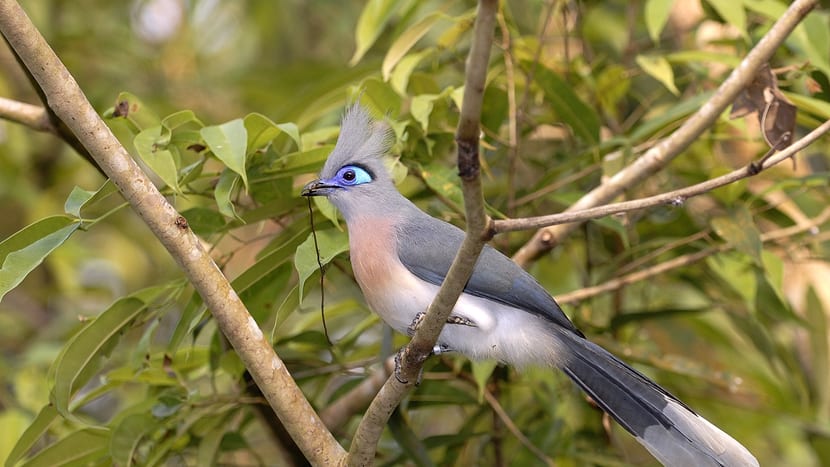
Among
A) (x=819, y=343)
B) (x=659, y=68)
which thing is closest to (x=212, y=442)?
(x=659, y=68)

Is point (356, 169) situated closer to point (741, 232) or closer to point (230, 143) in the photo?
point (230, 143)

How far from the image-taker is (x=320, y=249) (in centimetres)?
233

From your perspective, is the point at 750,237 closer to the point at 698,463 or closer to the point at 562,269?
the point at 698,463

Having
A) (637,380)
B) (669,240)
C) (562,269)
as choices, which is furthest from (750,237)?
(562,269)

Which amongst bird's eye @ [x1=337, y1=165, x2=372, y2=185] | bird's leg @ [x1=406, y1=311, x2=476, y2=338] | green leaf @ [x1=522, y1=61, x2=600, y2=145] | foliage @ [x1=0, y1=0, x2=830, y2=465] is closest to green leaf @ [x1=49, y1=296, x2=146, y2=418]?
foliage @ [x1=0, y1=0, x2=830, y2=465]

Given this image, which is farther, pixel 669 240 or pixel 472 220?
pixel 669 240

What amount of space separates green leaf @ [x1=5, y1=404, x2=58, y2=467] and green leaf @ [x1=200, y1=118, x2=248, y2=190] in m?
0.85

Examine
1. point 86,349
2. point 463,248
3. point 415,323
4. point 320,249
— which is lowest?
point 86,349

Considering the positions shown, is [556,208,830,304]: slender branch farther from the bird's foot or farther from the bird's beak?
the bird's beak

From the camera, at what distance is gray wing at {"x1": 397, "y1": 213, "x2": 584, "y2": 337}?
2.31m

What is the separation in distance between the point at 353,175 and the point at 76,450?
109 cm

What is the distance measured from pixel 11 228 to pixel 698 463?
4.80 meters

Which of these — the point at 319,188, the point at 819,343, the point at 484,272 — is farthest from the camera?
the point at 819,343

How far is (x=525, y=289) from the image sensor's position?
2301mm
